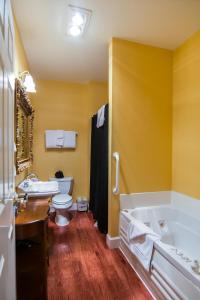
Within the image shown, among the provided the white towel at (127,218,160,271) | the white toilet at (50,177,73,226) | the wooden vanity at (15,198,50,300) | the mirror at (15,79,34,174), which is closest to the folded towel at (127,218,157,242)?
the white towel at (127,218,160,271)

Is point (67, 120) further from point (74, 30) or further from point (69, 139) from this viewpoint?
point (74, 30)

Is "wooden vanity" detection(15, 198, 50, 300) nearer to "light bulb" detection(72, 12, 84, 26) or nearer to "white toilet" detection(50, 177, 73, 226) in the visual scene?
"white toilet" detection(50, 177, 73, 226)

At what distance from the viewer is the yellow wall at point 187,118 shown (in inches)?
84.4

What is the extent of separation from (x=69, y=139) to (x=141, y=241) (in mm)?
2292

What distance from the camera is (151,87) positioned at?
2.43 m

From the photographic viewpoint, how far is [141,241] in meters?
1.80

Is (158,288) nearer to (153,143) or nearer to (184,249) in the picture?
(184,249)

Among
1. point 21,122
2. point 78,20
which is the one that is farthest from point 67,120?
point 78,20

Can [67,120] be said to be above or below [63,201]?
above

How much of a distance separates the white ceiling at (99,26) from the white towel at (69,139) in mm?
1227

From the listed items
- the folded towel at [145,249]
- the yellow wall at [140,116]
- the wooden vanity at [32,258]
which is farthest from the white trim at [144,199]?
the wooden vanity at [32,258]

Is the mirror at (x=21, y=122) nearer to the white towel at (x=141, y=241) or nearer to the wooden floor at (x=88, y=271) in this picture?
the wooden floor at (x=88, y=271)

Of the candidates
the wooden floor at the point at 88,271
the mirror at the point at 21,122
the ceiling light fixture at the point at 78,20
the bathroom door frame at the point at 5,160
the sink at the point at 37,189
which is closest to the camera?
the bathroom door frame at the point at 5,160

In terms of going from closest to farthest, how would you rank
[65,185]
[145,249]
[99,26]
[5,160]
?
[5,160] < [145,249] < [99,26] < [65,185]
